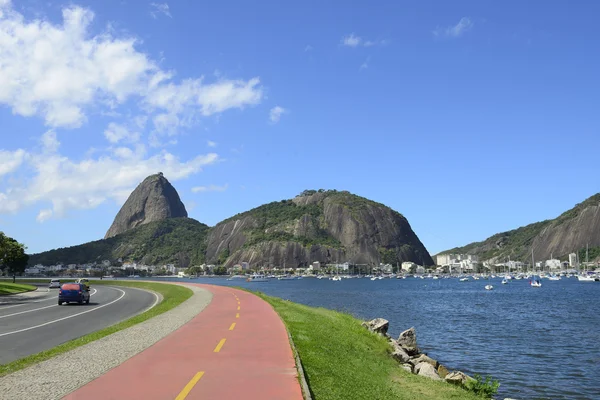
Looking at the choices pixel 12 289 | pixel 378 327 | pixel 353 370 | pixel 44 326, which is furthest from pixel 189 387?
pixel 12 289

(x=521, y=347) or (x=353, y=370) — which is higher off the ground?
(x=353, y=370)

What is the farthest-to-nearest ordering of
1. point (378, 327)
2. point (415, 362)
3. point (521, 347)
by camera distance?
point (521, 347) → point (378, 327) → point (415, 362)

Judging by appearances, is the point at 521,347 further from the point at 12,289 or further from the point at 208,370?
the point at 12,289

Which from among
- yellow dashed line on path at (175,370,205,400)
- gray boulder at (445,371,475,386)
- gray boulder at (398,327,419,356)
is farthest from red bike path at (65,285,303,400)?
gray boulder at (398,327,419,356)

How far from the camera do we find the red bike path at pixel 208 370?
30.4 feet

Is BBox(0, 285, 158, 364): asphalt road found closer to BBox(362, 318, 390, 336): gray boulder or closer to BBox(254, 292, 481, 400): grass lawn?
BBox(254, 292, 481, 400): grass lawn

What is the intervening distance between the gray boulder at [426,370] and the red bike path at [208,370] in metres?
4.86

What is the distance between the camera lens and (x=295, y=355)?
12.8 metres

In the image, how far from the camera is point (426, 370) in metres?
16.9

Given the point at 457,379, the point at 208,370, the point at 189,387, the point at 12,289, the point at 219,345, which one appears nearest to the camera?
the point at 189,387

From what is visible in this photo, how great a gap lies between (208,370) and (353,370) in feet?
13.7

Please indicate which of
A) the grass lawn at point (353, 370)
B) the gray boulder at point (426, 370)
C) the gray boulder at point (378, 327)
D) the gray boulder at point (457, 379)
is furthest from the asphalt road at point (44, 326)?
the gray boulder at point (457, 379)

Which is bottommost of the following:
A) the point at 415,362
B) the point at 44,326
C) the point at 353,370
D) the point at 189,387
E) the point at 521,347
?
the point at 521,347

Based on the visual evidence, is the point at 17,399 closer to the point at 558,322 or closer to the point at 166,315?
the point at 166,315
